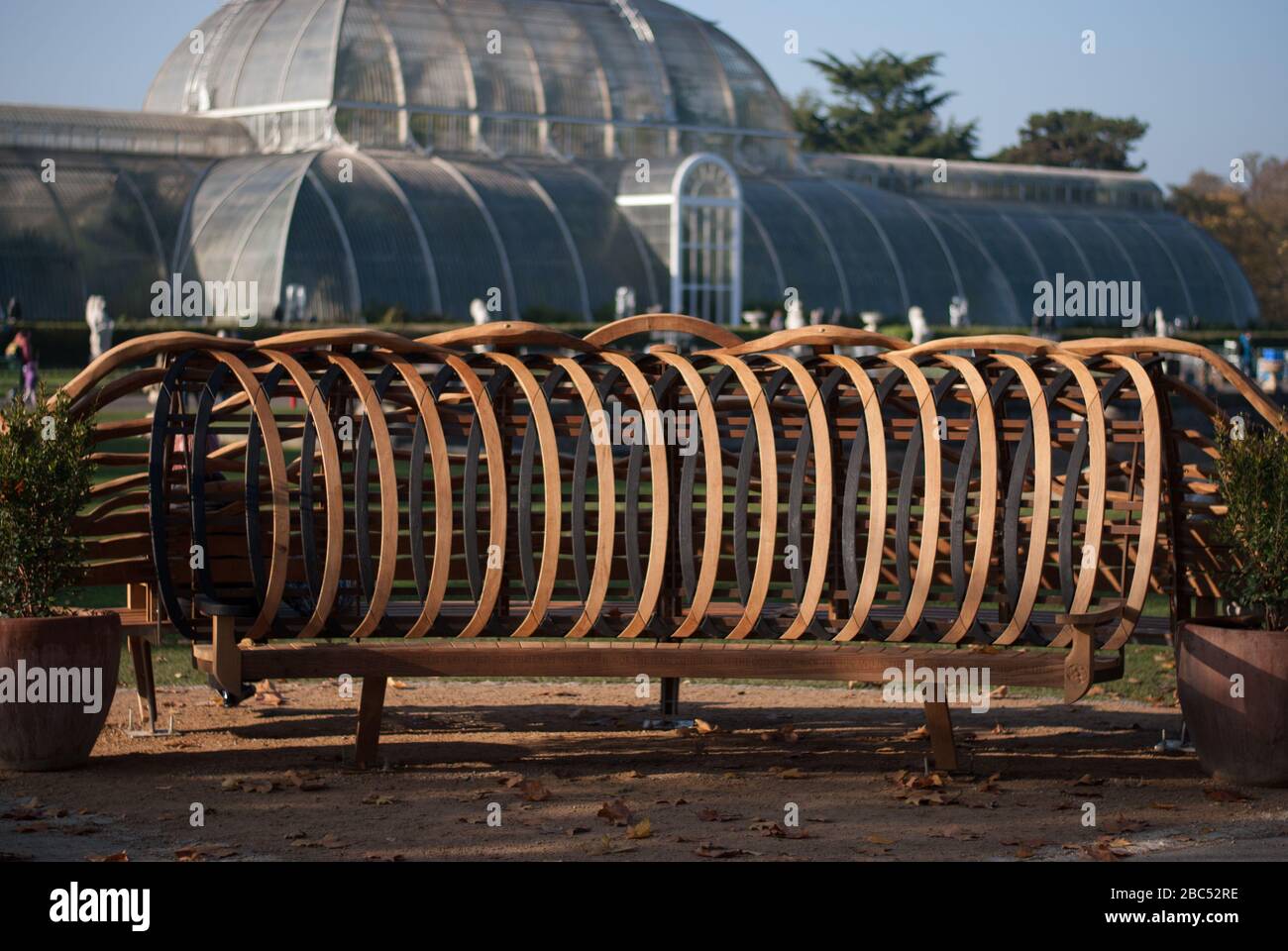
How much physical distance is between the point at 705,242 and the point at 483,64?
7.47m

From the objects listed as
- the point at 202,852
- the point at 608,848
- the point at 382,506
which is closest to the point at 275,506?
the point at 382,506

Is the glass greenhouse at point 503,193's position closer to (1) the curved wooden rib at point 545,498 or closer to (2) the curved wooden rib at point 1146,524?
(1) the curved wooden rib at point 545,498

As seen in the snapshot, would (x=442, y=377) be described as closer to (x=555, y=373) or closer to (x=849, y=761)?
(x=555, y=373)

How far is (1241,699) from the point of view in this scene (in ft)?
22.0

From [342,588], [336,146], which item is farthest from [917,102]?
[342,588]

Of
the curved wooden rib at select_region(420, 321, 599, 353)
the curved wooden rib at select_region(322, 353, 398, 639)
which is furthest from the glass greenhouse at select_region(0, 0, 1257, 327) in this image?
the curved wooden rib at select_region(322, 353, 398, 639)

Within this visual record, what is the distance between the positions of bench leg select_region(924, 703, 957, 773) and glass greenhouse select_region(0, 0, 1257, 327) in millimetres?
30153

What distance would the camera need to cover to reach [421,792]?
666 cm

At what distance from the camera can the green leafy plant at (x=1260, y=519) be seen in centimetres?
693

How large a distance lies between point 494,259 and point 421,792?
33.0m

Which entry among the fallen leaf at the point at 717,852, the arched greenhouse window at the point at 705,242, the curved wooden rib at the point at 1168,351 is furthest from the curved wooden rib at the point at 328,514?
the arched greenhouse window at the point at 705,242

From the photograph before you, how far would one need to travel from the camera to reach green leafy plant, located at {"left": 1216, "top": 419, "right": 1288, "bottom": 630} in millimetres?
6930

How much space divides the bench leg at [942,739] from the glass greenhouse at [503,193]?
3015 cm
